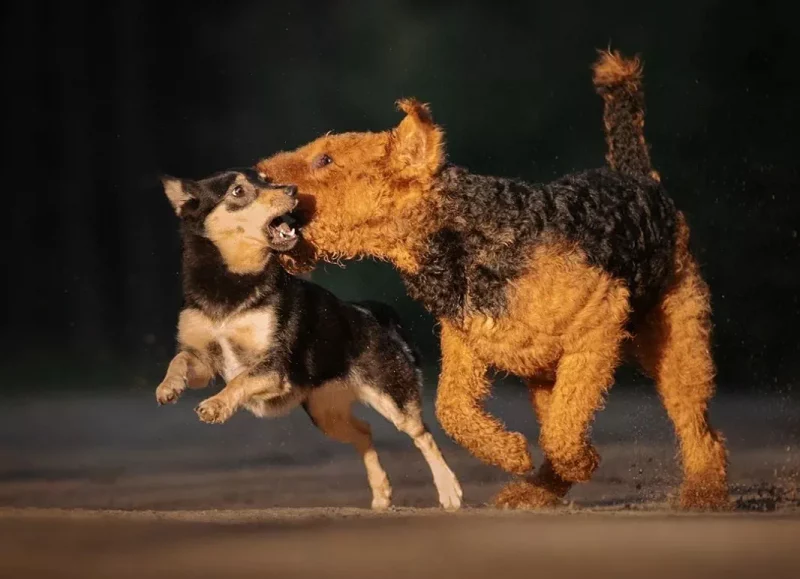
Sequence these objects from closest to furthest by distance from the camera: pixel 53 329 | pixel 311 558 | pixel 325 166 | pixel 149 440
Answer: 1. pixel 311 558
2. pixel 325 166
3. pixel 149 440
4. pixel 53 329

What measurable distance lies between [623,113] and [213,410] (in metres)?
2.42

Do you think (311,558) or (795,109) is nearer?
(311,558)

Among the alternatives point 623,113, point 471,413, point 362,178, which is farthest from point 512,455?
point 623,113

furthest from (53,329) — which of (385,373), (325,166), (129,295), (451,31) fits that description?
(325,166)

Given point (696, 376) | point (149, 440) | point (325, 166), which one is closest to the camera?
point (325, 166)

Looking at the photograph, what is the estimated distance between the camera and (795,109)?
31.1ft

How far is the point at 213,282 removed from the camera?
5625 millimetres

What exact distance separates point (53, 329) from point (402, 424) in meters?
4.16

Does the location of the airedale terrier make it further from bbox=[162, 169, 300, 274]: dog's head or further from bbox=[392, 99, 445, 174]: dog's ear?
bbox=[162, 169, 300, 274]: dog's head

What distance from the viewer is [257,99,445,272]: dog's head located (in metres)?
5.11

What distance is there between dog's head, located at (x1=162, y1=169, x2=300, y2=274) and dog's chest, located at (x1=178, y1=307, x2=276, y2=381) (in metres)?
0.21

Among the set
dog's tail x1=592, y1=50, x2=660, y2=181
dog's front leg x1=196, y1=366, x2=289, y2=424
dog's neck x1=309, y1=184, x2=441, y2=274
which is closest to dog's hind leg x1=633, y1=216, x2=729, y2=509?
dog's tail x1=592, y1=50, x2=660, y2=181

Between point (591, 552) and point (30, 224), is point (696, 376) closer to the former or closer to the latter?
point (591, 552)

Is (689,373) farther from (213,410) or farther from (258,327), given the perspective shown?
(213,410)
